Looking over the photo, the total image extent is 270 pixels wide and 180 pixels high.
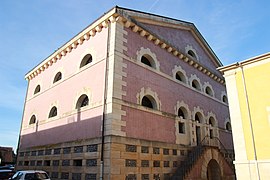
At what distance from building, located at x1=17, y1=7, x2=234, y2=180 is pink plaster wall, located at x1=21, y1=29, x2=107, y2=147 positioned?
2.3 inches

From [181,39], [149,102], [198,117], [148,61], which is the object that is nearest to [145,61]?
[148,61]

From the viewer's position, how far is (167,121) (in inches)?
521

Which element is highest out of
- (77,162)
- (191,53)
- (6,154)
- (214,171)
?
(191,53)

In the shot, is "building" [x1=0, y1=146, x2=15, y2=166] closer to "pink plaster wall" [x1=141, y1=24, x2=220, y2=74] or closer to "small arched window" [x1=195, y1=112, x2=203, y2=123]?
"small arched window" [x1=195, y1=112, x2=203, y2=123]

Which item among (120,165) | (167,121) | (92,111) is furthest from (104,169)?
(167,121)

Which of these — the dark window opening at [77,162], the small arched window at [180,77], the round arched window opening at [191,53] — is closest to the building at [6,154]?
the dark window opening at [77,162]

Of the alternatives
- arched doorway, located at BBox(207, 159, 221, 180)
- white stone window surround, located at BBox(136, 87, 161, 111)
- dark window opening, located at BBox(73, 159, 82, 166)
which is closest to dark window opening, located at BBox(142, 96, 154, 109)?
white stone window surround, located at BBox(136, 87, 161, 111)

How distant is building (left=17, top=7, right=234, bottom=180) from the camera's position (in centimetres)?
1047

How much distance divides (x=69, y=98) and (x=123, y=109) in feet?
14.5

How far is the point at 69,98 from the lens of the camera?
13484 millimetres

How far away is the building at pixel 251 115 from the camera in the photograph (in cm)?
852

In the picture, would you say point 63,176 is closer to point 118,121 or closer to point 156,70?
point 118,121

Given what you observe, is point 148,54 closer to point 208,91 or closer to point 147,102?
point 147,102

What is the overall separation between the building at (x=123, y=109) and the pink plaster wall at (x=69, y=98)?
0.19 feet
